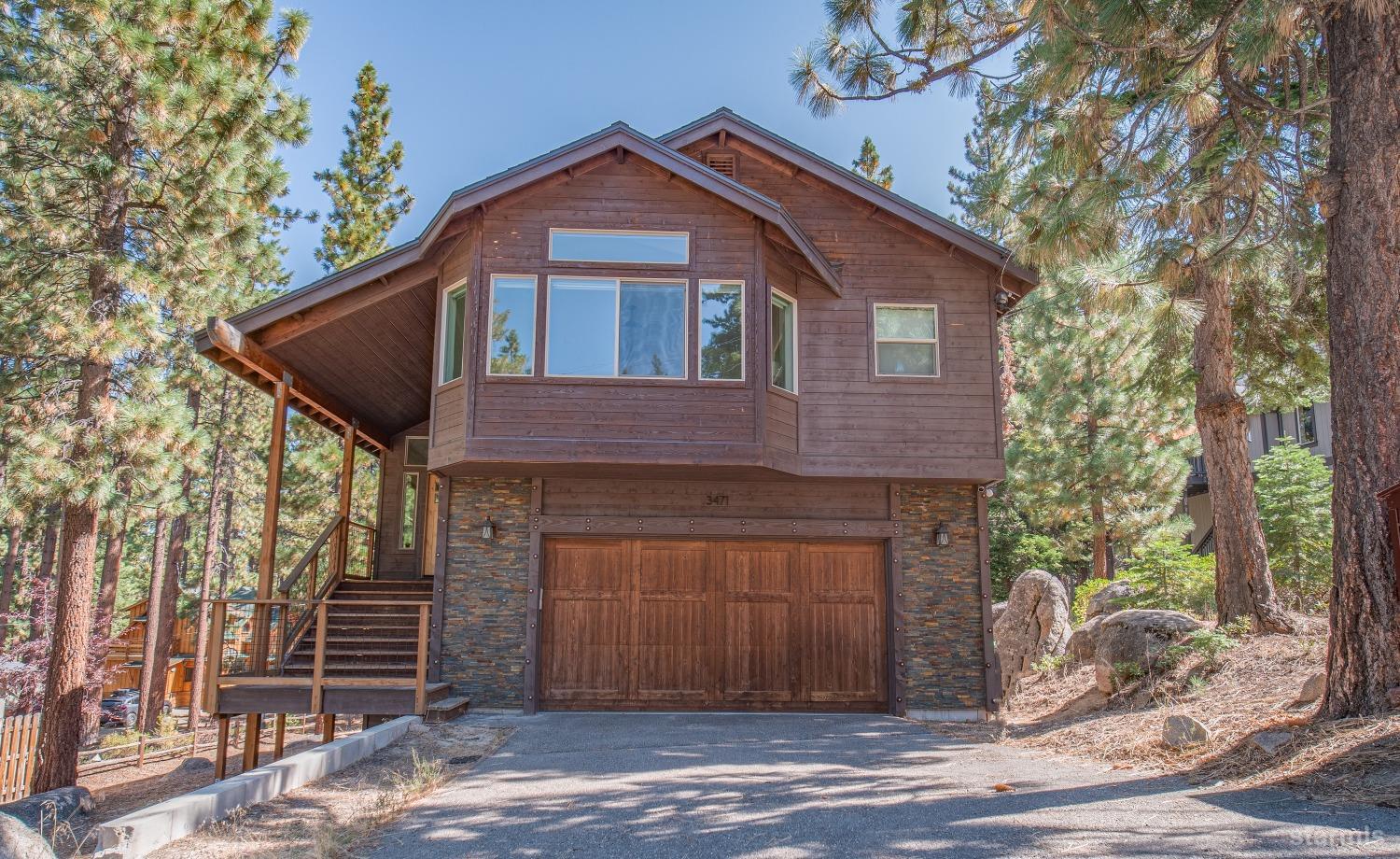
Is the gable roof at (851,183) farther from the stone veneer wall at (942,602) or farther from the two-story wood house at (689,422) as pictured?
the stone veneer wall at (942,602)

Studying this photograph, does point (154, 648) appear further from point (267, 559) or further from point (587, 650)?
point (587, 650)

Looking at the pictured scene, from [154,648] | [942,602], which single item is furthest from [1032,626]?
[154,648]

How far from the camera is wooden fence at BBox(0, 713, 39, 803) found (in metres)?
11.8

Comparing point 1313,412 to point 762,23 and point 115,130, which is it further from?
point 115,130

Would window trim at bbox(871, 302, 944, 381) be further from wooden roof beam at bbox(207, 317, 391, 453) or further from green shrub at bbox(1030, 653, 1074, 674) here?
wooden roof beam at bbox(207, 317, 391, 453)

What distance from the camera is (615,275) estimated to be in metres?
10.1

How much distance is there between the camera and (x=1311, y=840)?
4.16 m

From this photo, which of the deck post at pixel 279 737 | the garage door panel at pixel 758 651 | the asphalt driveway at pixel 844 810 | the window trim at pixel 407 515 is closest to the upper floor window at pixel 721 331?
the garage door panel at pixel 758 651

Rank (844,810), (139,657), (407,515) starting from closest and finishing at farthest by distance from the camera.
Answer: (844,810) → (407,515) → (139,657)

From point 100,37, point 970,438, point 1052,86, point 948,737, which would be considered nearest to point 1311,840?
point 948,737

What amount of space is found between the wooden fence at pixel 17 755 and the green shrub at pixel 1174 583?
48.8ft

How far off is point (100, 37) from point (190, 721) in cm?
1498

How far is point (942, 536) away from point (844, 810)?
6.11 meters

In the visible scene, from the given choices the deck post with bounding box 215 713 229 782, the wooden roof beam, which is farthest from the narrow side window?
the deck post with bounding box 215 713 229 782
